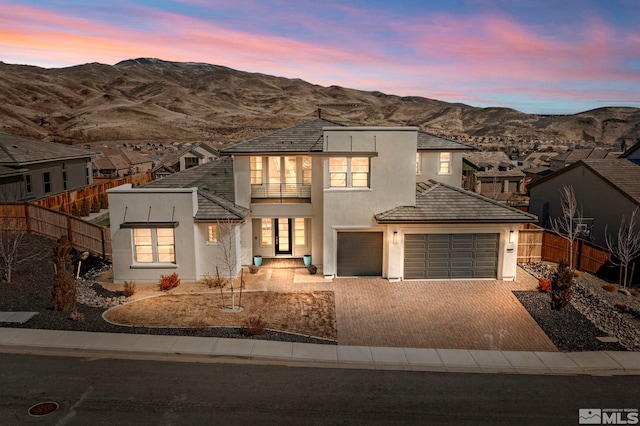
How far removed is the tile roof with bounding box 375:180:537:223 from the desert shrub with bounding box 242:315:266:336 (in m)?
7.45

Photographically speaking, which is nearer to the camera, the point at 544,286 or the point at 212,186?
the point at 544,286

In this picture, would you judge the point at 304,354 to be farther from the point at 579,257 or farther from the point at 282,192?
the point at 579,257

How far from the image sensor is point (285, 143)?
2208 cm

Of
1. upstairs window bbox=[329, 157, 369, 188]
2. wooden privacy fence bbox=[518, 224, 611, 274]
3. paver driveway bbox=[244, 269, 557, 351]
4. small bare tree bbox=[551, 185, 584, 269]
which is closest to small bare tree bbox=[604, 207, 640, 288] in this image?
wooden privacy fence bbox=[518, 224, 611, 274]

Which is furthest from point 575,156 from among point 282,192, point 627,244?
point 282,192

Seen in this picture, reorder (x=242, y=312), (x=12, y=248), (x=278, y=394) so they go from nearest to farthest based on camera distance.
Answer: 1. (x=278, y=394)
2. (x=242, y=312)
3. (x=12, y=248)

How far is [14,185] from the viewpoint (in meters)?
29.0

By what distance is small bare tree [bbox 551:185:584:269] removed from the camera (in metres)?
21.1

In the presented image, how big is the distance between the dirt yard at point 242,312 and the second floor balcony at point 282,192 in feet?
17.2

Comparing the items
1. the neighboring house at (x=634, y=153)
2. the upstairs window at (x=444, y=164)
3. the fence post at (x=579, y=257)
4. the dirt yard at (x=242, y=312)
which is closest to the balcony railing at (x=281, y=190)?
the dirt yard at (x=242, y=312)

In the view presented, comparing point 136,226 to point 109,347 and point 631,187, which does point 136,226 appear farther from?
point 631,187

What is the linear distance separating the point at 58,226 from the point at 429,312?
1805cm

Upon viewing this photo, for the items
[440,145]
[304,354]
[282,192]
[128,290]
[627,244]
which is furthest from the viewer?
[440,145]

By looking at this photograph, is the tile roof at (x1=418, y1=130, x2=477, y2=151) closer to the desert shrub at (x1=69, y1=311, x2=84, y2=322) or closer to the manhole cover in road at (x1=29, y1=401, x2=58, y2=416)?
the desert shrub at (x1=69, y1=311, x2=84, y2=322)
